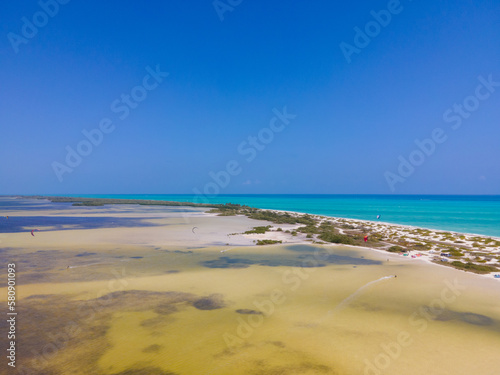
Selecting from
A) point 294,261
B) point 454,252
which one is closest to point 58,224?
point 294,261

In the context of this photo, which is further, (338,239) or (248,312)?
(338,239)

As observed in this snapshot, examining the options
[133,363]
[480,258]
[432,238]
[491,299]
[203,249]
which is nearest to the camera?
[133,363]

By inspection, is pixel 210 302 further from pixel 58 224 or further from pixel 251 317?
pixel 58 224

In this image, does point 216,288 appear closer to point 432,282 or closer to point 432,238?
point 432,282

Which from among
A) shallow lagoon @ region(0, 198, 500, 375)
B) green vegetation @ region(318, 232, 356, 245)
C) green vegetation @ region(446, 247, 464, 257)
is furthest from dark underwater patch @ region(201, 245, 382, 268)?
green vegetation @ region(446, 247, 464, 257)

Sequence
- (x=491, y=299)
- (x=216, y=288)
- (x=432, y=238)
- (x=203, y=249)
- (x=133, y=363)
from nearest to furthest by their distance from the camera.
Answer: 1. (x=133, y=363)
2. (x=491, y=299)
3. (x=216, y=288)
4. (x=203, y=249)
5. (x=432, y=238)

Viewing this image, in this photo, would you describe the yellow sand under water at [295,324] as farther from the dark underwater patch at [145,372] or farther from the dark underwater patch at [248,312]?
the dark underwater patch at [248,312]

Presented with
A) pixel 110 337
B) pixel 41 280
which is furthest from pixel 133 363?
pixel 41 280

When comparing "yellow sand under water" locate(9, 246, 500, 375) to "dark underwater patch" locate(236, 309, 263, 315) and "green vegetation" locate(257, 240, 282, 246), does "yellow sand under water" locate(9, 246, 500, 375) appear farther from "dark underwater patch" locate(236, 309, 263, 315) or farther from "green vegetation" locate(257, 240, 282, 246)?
"green vegetation" locate(257, 240, 282, 246)
